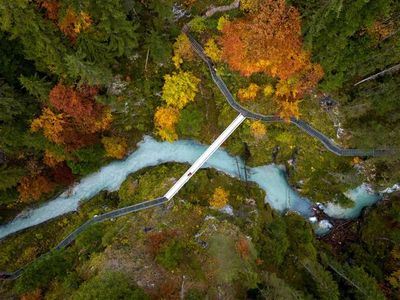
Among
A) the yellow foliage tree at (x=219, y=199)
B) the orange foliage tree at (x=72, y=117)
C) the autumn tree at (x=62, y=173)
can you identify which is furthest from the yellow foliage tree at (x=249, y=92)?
the autumn tree at (x=62, y=173)

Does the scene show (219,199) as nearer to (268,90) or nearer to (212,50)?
(268,90)

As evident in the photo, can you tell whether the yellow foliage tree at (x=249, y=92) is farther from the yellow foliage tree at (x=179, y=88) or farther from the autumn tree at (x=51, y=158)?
the autumn tree at (x=51, y=158)

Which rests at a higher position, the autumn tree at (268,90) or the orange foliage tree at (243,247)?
the autumn tree at (268,90)

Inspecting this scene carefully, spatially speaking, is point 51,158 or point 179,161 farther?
point 179,161

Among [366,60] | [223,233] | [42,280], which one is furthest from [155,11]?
[42,280]

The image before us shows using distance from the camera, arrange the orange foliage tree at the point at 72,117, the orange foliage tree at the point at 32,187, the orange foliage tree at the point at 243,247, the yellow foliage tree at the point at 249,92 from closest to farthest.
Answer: the orange foliage tree at the point at 72,117 < the orange foliage tree at the point at 243,247 < the yellow foliage tree at the point at 249,92 < the orange foliage tree at the point at 32,187

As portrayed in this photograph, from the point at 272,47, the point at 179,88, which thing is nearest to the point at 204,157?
the point at 179,88
